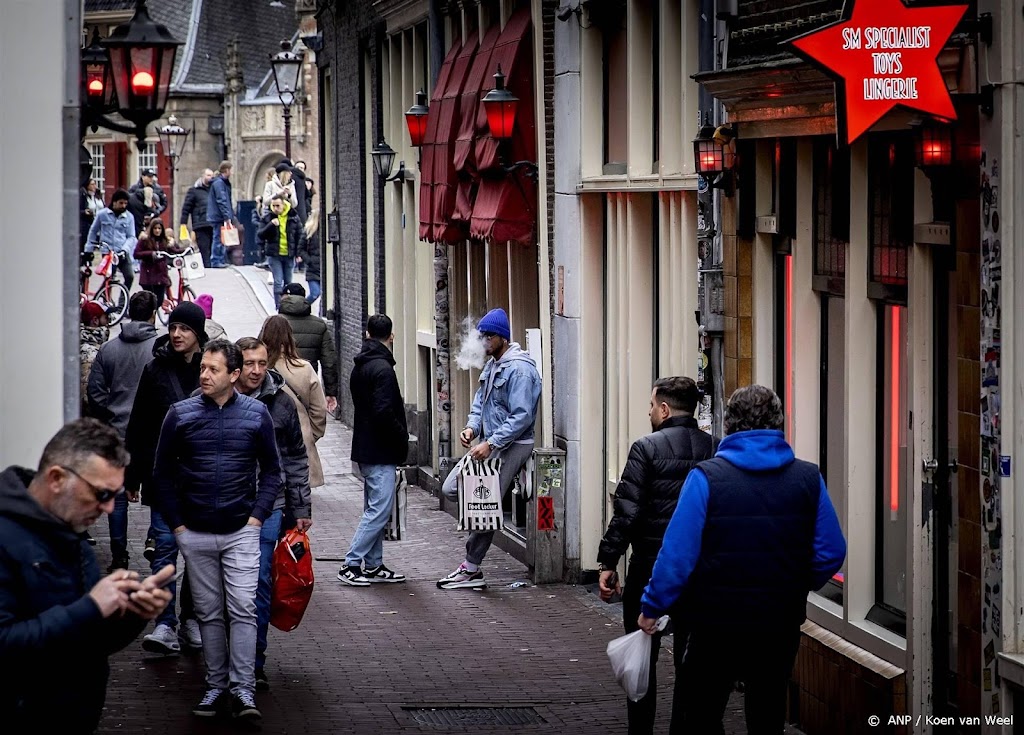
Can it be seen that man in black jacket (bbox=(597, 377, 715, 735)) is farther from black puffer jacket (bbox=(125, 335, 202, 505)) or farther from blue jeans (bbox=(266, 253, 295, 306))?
blue jeans (bbox=(266, 253, 295, 306))

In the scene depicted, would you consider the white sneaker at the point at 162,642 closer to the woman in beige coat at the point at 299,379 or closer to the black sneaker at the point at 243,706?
the black sneaker at the point at 243,706

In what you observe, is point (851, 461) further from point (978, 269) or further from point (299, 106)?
point (299, 106)

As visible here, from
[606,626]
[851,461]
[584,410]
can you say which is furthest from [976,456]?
[584,410]

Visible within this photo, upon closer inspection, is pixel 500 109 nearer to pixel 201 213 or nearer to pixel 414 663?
pixel 414 663

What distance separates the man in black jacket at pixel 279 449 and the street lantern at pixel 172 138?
3921 centimetres

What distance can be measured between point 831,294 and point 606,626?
3207 mm

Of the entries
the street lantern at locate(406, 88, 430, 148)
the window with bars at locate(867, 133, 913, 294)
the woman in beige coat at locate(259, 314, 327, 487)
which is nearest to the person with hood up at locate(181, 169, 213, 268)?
the street lantern at locate(406, 88, 430, 148)

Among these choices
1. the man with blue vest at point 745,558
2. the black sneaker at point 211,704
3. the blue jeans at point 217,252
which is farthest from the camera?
the blue jeans at point 217,252

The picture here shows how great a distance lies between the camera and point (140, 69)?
10961 mm

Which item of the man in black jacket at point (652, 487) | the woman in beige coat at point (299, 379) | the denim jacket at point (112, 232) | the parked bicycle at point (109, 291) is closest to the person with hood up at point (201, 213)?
the denim jacket at point (112, 232)

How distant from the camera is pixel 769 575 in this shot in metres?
6.49

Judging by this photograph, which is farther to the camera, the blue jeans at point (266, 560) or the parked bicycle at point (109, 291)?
the parked bicycle at point (109, 291)

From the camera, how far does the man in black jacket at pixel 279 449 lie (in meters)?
9.01

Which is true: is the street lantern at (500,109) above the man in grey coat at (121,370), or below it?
above
